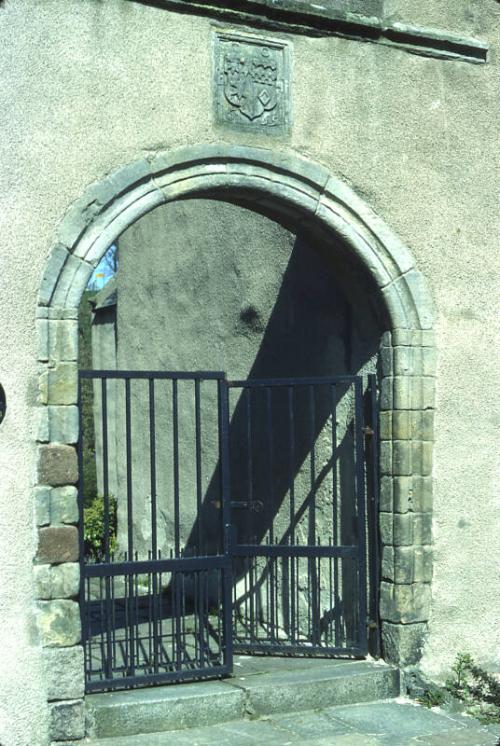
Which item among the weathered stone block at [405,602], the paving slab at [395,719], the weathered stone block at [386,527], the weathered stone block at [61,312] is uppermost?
the weathered stone block at [61,312]

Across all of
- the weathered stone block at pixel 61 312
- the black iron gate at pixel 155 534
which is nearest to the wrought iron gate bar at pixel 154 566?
the black iron gate at pixel 155 534

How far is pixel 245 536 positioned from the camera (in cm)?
799

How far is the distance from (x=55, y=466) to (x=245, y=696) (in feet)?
5.57

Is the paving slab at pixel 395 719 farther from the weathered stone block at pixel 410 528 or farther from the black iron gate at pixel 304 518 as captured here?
the weathered stone block at pixel 410 528

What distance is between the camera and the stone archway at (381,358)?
203 inches

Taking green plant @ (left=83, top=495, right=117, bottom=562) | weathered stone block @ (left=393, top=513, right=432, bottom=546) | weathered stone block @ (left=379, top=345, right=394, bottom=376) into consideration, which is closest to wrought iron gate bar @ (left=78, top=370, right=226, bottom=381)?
weathered stone block @ (left=379, top=345, right=394, bottom=376)

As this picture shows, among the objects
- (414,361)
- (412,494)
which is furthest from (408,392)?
(412,494)

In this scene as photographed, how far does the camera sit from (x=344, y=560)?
670 cm

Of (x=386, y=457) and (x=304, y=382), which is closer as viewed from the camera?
(x=386, y=457)

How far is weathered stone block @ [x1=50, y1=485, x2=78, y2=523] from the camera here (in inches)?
203

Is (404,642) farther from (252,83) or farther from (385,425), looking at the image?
(252,83)

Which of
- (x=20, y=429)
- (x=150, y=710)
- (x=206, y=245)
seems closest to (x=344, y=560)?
(x=150, y=710)

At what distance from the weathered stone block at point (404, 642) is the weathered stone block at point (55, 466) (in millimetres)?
2183

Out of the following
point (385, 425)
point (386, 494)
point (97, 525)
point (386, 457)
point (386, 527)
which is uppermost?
point (385, 425)
